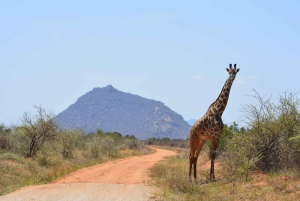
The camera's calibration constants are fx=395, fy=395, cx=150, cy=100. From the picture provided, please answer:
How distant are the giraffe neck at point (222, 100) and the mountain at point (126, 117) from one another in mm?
133244

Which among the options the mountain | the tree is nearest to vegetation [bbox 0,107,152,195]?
the tree

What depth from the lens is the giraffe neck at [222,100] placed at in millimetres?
14766

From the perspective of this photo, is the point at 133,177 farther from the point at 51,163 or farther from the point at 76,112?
the point at 76,112

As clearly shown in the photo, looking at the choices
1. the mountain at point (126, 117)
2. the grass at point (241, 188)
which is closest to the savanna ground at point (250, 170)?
the grass at point (241, 188)

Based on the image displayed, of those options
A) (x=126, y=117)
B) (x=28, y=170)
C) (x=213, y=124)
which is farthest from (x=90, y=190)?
(x=126, y=117)

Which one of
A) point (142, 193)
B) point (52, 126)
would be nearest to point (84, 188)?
point (142, 193)

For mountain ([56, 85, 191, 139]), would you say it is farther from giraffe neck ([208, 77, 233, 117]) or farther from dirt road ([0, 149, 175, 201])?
giraffe neck ([208, 77, 233, 117])

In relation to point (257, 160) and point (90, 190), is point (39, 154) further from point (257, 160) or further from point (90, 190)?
point (257, 160)

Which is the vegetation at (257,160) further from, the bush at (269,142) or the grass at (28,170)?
the grass at (28,170)

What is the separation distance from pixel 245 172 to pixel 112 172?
8025 mm

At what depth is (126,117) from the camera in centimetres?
17638

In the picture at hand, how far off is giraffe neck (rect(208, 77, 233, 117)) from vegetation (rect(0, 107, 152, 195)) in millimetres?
7095

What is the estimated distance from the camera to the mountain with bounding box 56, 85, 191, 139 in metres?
159

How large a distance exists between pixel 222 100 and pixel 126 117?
532ft
